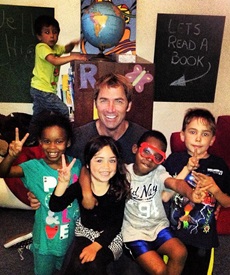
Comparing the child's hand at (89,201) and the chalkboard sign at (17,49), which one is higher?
the chalkboard sign at (17,49)

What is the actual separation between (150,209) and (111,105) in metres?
0.61

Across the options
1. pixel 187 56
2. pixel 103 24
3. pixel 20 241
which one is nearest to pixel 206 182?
pixel 103 24

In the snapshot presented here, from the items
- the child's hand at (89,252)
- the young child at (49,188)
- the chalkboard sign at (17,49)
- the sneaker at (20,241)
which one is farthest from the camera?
the chalkboard sign at (17,49)

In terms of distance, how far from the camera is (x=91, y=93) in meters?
2.22

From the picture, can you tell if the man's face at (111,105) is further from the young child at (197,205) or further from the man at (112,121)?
the young child at (197,205)

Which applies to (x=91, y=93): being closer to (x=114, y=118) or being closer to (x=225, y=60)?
(x=114, y=118)

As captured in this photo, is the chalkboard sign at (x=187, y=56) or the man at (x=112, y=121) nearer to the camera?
the man at (x=112, y=121)

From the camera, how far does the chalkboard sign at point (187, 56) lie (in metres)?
3.65

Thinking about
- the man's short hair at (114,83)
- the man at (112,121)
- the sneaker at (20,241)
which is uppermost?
the man's short hair at (114,83)

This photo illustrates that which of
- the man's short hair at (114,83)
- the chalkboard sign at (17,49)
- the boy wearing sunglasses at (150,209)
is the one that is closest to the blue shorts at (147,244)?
the boy wearing sunglasses at (150,209)

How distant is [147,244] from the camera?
182cm

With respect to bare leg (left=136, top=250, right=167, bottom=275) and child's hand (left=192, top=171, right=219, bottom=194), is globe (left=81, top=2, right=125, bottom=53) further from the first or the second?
bare leg (left=136, top=250, right=167, bottom=275)

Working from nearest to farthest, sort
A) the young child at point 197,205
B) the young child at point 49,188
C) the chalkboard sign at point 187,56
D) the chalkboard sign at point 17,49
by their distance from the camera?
the young child at point 197,205 < the young child at point 49,188 < the chalkboard sign at point 17,49 < the chalkboard sign at point 187,56

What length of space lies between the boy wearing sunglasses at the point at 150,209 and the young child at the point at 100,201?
0.20 feet
